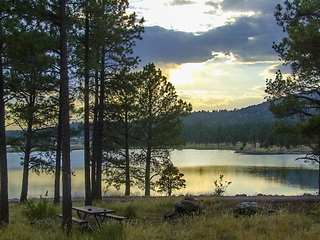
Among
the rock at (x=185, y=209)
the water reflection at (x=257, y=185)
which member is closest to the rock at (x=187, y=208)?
the rock at (x=185, y=209)

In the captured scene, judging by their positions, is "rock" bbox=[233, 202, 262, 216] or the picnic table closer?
the picnic table

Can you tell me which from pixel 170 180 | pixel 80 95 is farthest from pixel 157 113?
pixel 80 95

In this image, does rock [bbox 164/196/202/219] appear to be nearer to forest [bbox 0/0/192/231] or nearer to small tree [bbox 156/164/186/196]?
forest [bbox 0/0/192/231]

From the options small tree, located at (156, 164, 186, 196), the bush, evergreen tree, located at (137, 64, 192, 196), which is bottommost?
small tree, located at (156, 164, 186, 196)

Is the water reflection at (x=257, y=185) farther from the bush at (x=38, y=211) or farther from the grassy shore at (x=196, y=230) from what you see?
the grassy shore at (x=196, y=230)

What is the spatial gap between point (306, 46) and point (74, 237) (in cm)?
986

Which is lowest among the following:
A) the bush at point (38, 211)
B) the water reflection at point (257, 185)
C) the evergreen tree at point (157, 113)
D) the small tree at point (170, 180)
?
the water reflection at point (257, 185)

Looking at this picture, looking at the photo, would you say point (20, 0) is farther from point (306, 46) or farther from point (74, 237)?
point (306, 46)

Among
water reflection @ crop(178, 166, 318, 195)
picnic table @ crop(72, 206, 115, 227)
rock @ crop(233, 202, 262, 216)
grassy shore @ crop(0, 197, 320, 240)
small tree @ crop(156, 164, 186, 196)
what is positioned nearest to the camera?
grassy shore @ crop(0, 197, 320, 240)

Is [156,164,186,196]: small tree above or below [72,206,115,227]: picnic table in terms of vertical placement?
below

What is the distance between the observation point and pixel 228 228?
7.68 meters

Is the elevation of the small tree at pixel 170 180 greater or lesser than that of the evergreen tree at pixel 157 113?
lesser

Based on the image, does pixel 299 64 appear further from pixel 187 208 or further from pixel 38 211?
pixel 38 211

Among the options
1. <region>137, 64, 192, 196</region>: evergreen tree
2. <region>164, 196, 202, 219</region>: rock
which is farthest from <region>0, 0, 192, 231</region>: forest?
<region>164, 196, 202, 219</region>: rock
